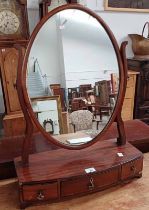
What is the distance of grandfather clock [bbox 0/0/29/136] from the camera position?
1.67 metres

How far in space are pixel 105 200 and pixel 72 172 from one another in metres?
0.15

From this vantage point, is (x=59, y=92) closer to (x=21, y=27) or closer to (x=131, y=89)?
(x=21, y=27)

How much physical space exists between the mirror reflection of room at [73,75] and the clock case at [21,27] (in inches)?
40.2

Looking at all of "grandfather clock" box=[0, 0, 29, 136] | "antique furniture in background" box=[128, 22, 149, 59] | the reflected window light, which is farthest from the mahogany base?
"antique furniture in background" box=[128, 22, 149, 59]

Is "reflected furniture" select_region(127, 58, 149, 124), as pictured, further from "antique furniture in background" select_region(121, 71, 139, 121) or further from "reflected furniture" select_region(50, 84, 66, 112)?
"reflected furniture" select_region(50, 84, 66, 112)

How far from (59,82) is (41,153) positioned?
0.92 ft

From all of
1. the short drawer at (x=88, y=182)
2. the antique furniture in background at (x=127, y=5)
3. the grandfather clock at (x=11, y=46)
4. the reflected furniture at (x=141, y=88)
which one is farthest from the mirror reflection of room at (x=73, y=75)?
the antique furniture in background at (x=127, y=5)

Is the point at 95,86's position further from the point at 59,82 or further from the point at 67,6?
the point at 67,6

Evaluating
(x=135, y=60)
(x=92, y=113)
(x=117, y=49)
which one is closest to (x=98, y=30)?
(x=117, y=49)

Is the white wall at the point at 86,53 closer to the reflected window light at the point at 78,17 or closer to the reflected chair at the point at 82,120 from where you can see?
the reflected window light at the point at 78,17

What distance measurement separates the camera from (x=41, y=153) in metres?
0.83

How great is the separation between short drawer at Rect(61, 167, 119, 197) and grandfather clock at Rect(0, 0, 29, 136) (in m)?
1.05

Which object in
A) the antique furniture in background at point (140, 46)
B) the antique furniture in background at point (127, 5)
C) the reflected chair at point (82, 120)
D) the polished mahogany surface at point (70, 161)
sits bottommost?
the polished mahogany surface at point (70, 161)

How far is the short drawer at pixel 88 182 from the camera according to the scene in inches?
27.1
